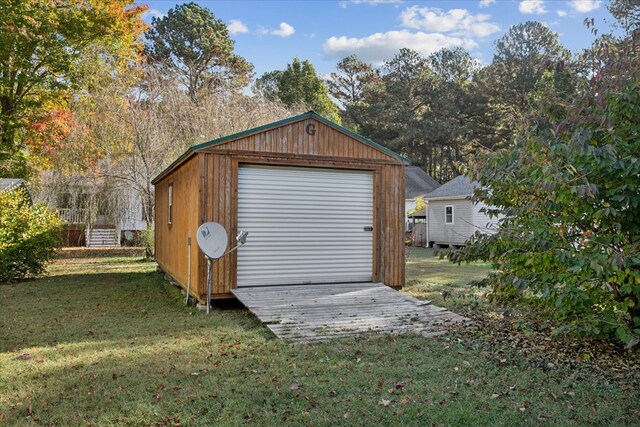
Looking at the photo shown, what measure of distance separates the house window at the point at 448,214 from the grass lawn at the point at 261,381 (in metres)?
16.2

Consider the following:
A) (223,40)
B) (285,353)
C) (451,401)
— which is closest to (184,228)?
(285,353)

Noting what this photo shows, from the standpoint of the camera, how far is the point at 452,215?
2083 cm

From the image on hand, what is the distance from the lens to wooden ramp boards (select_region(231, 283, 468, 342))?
5570 mm

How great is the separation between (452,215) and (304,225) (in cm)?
1417

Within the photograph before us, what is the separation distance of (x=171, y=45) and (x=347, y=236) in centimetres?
2434

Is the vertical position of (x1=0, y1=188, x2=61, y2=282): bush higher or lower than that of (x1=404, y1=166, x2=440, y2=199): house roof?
lower

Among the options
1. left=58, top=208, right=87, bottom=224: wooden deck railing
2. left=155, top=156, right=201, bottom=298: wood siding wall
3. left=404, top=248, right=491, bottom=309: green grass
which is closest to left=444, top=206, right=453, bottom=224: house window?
left=404, top=248, right=491, bottom=309: green grass

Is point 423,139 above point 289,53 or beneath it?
beneath

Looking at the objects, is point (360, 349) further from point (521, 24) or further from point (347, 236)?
point (521, 24)

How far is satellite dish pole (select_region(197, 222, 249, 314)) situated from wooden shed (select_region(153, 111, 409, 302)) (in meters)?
0.33

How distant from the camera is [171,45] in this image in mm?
27969

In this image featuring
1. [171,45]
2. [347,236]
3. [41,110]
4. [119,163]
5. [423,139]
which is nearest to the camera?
[347,236]

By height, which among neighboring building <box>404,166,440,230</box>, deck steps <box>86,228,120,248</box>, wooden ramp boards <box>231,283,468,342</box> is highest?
neighboring building <box>404,166,440,230</box>

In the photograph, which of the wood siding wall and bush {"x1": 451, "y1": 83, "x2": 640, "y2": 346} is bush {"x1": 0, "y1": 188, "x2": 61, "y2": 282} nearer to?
A: the wood siding wall
